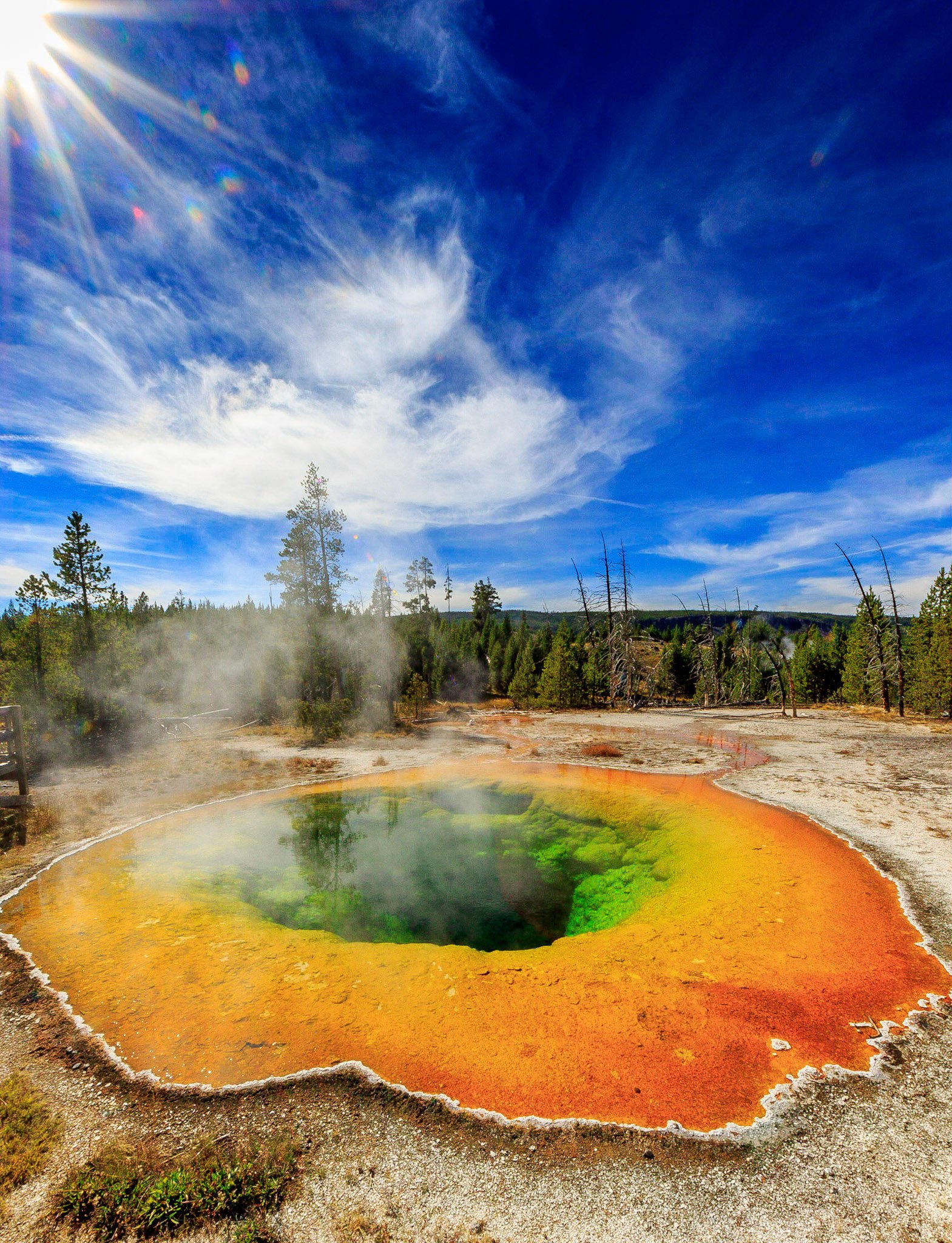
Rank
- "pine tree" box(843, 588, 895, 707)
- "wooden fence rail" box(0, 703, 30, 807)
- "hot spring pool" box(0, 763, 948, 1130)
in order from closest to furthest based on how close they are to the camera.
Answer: "hot spring pool" box(0, 763, 948, 1130), "wooden fence rail" box(0, 703, 30, 807), "pine tree" box(843, 588, 895, 707)

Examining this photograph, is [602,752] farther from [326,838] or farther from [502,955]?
[502,955]

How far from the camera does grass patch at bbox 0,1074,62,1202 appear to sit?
160 inches

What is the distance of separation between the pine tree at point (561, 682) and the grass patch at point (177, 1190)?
34.9m

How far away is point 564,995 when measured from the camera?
6.63 meters

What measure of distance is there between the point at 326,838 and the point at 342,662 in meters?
17.2

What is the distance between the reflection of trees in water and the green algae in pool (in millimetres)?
41

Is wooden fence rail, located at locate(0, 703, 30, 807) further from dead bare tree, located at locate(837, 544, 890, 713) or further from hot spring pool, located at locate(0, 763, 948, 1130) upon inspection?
dead bare tree, located at locate(837, 544, 890, 713)

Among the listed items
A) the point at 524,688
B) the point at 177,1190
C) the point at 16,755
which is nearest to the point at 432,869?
the point at 177,1190

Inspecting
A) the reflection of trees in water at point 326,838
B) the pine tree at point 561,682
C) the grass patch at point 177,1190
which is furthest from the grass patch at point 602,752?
the grass patch at point 177,1190

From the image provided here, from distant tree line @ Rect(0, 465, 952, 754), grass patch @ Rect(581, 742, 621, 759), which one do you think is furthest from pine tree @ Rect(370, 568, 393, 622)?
grass patch @ Rect(581, 742, 621, 759)

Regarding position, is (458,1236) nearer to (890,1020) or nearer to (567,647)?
(890,1020)

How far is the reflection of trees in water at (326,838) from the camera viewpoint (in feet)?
38.2

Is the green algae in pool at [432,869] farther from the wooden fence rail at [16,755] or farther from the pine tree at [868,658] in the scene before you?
the pine tree at [868,658]

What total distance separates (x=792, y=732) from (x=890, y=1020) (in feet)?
78.4
